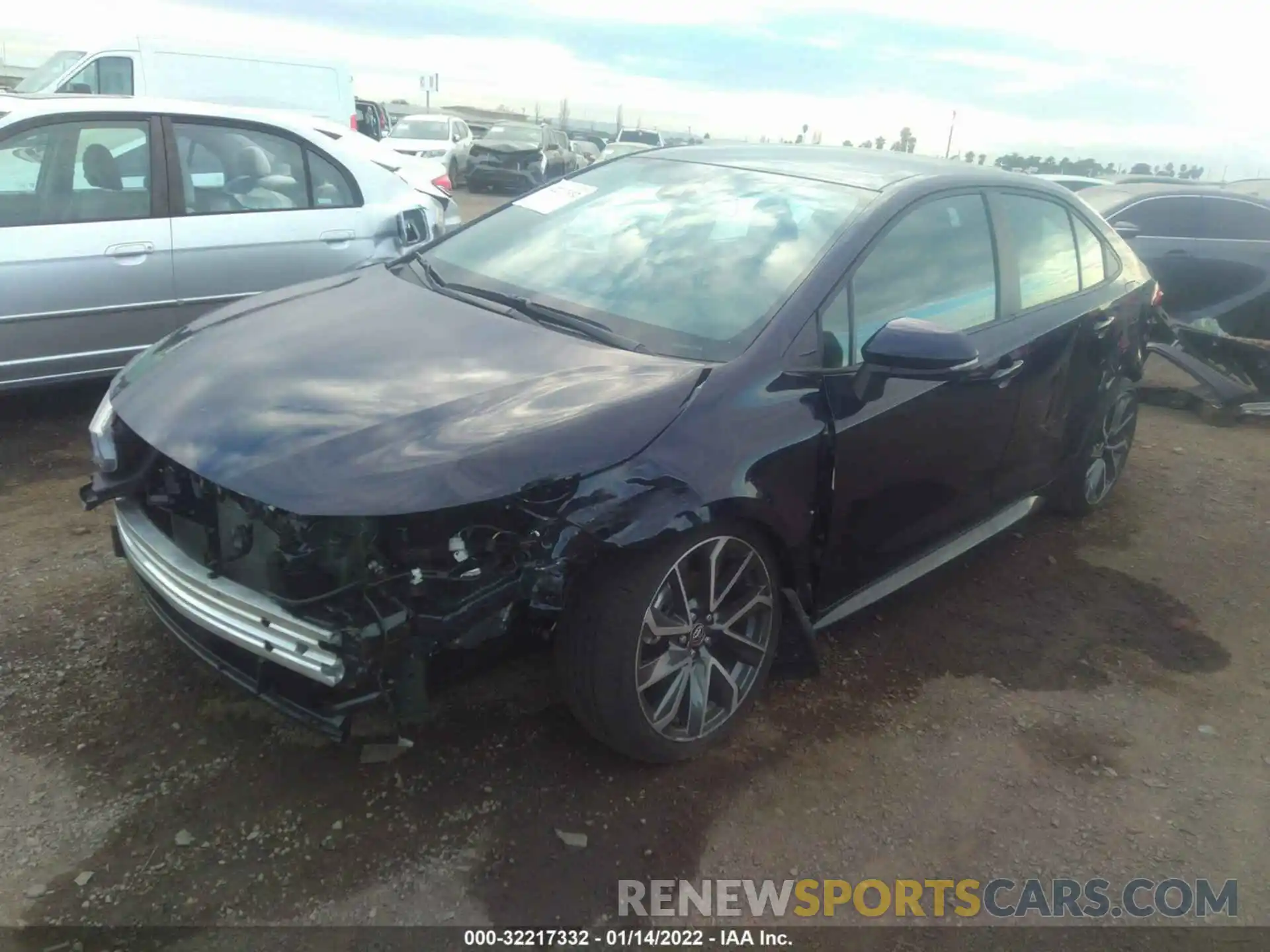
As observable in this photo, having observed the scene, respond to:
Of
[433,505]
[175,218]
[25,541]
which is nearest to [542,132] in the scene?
[175,218]

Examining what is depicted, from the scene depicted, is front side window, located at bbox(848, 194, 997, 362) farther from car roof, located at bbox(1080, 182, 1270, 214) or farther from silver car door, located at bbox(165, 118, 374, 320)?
car roof, located at bbox(1080, 182, 1270, 214)

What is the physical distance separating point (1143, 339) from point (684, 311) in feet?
9.35

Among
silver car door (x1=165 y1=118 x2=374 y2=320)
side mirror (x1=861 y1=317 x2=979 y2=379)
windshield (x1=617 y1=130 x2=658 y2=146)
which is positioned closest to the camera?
side mirror (x1=861 y1=317 x2=979 y2=379)

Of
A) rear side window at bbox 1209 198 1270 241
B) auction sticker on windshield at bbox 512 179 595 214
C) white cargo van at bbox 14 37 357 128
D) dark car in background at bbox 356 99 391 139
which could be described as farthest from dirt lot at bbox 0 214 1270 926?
dark car in background at bbox 356 99 391 139

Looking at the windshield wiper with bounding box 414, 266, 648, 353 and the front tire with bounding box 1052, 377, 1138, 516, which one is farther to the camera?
the front tire with bounding box 1052, 377, 1138, 516

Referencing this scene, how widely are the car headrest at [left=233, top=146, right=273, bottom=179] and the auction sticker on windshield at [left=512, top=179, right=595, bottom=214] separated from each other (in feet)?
7.26

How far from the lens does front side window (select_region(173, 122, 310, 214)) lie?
5.07 m

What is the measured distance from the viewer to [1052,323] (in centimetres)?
376

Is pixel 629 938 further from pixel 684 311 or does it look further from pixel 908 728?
pixel 684 311

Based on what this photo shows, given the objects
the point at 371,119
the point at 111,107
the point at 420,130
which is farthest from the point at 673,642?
the point at 420,130

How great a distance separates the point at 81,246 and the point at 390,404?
310 cm

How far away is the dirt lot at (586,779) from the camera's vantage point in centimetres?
234

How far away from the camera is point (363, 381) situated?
2578 millimetres

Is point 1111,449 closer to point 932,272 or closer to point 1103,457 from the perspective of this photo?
point 1103,457
